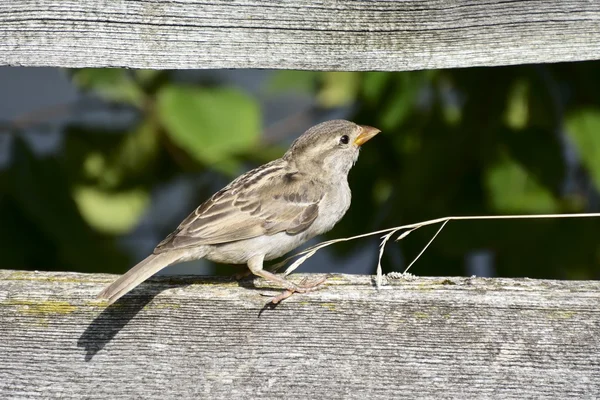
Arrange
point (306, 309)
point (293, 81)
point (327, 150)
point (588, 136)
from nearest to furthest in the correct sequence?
point (306, 309)
point (588, 136)
point (327, 150)
point (293, 81)

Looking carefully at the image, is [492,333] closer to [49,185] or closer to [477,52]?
[477,52]

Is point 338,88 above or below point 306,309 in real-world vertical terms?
above

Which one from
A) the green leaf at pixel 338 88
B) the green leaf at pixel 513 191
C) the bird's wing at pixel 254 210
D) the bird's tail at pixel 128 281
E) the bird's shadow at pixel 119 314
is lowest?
the bird's shadow at pixel 119 314

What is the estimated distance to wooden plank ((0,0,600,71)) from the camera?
107 inches

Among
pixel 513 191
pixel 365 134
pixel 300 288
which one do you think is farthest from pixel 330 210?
pixel 300 288

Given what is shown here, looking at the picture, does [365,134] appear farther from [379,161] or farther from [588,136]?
[588,136]

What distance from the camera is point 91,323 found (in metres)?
2.78

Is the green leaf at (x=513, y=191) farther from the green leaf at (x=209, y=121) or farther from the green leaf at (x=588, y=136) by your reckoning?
the green leaf at (x=209, y=121)

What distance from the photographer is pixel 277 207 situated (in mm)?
4094

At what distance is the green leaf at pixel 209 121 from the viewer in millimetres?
4281

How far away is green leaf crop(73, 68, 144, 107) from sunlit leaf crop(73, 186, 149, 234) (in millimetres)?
482

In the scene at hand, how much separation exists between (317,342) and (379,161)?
1.97m

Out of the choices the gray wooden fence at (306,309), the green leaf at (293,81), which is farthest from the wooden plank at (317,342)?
the green leaf at (293,81)

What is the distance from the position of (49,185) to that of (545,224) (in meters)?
2.25
